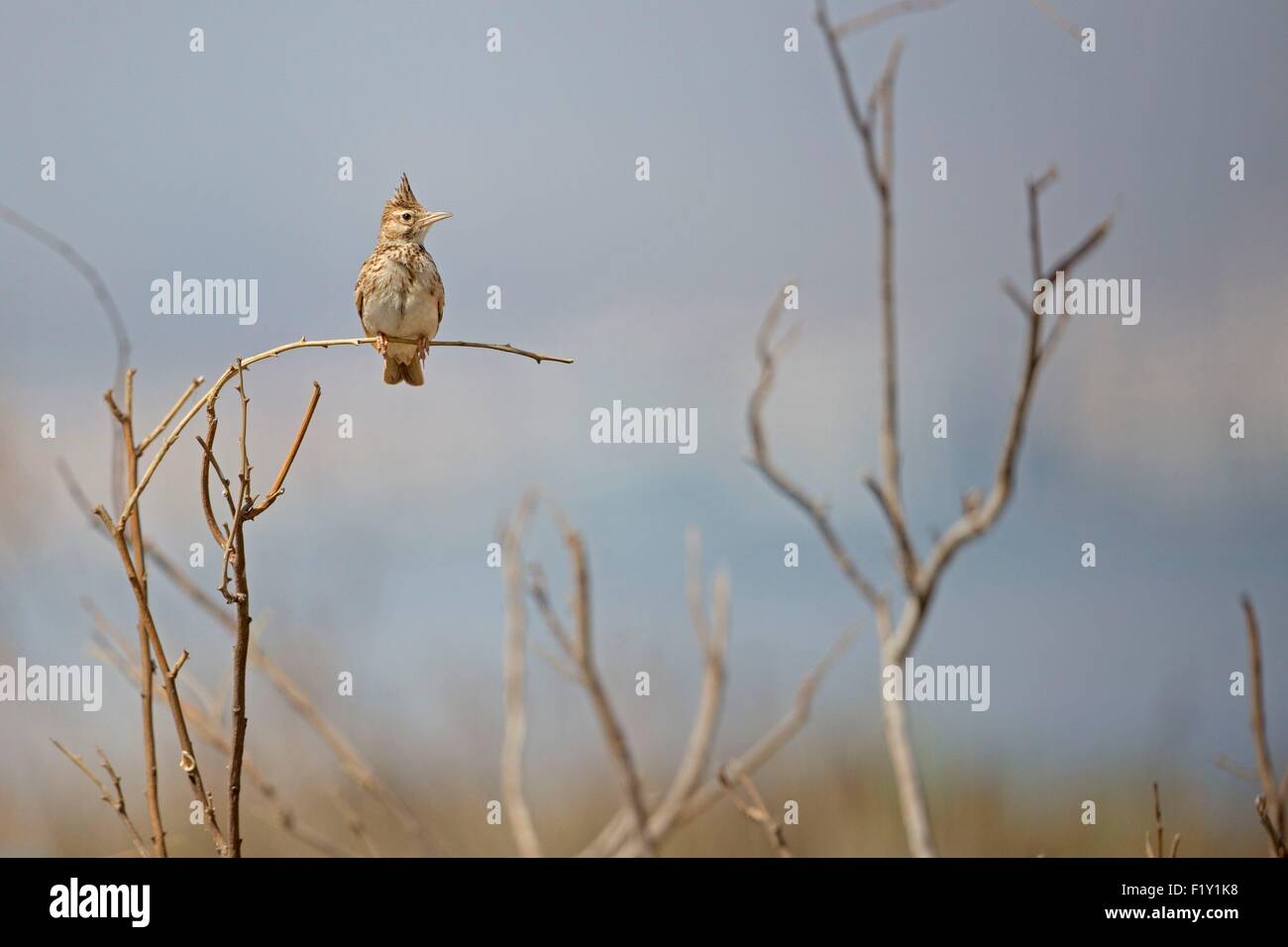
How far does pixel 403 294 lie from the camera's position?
2982 mm

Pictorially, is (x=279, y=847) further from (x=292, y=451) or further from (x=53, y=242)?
(x=292, y=451)

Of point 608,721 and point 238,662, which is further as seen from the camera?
point 608,721

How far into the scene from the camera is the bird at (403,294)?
2939mm

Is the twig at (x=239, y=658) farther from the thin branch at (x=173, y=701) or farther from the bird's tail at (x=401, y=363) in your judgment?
the bird's tail at (x=401, y=363)

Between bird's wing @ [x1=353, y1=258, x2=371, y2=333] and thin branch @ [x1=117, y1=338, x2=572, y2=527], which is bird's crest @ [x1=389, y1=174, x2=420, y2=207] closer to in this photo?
bird's wing @ [x1=353, y1=258, x2=371, y2=333]

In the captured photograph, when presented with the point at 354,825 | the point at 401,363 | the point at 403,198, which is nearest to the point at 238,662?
the point at 354,825

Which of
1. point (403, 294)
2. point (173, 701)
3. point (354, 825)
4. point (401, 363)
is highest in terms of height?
point (403, 294)

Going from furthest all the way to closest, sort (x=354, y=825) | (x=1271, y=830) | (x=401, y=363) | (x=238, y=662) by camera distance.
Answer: (x=401, y=363) → (x=354, y=825) → (x=1271, y=830) → (x=238, y=662)

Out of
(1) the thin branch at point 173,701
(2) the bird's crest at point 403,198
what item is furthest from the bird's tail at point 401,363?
(1) the thin branch at point 173,701

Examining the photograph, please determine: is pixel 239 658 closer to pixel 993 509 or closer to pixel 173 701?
pixel 173 701

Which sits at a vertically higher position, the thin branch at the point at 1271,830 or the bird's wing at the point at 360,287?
the bird's wing at the point at 360,287
